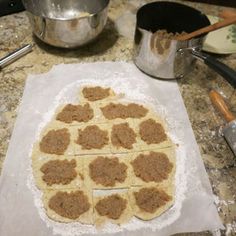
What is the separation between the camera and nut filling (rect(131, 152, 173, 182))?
97cm

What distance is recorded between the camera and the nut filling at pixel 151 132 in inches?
41.8

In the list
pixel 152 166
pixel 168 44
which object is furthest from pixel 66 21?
pixel 152 166

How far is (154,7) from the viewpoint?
51.0 inches

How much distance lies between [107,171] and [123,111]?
10.3 inches

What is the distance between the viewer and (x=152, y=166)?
99cm

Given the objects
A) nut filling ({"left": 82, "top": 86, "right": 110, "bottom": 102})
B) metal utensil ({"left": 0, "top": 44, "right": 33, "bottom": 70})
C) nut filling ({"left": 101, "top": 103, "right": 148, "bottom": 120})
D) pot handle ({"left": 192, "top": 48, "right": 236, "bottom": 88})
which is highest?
pot handle ({"left": 192, "top": 48, "right": 236, "bottom": 88})

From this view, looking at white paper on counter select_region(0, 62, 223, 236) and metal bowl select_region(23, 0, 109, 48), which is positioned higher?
metal bowl select_region(23, 0, 109, 48)

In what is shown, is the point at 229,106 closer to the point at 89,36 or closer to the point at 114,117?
the point at 114,117

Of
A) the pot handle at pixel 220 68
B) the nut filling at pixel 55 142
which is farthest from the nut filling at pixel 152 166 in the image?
the pot handle at pixel 220 68

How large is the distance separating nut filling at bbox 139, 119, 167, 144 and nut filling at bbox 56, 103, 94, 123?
198 millimetres

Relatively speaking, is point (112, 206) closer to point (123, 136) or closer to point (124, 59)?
point (123, 136)

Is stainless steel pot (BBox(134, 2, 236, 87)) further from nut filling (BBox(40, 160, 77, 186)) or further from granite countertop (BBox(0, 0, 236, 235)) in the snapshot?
nut filling (BBox(40, 160, 77, 186))

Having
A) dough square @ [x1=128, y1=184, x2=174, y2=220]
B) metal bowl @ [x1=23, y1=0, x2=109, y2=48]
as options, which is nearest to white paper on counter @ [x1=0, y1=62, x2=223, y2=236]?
dough square @ [x1=128, y1=184, x2=174, y2=220]

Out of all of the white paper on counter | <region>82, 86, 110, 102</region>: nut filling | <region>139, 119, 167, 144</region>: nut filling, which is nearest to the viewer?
the white paper on counter
